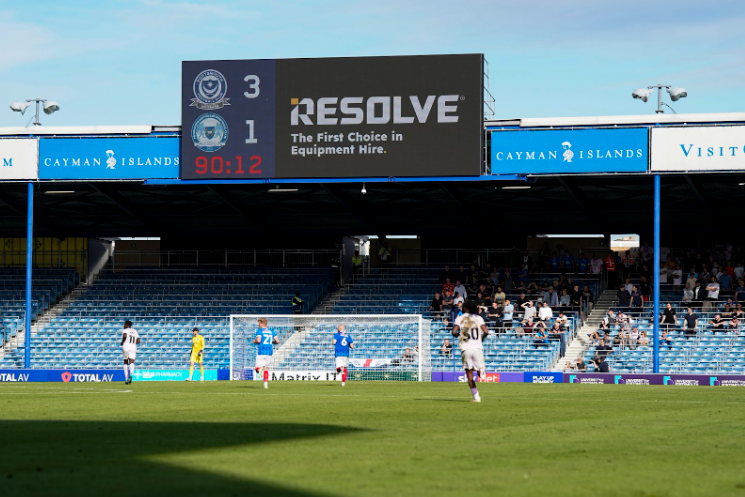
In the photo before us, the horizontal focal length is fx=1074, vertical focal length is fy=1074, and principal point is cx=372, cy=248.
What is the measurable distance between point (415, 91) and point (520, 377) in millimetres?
10897

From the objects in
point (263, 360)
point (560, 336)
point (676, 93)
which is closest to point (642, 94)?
point (676, 93)

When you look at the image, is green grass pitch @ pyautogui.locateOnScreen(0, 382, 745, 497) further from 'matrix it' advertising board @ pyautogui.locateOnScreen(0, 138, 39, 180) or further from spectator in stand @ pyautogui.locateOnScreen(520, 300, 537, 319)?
'matrix it' advertising board @ pyautogui.locateOnScreen(0, 138, 39, 180)

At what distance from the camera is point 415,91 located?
128ft

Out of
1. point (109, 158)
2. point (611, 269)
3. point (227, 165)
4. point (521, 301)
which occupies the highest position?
point (109, 158)

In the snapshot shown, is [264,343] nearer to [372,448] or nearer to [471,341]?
[471,341]

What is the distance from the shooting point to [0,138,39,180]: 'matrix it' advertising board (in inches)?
1625

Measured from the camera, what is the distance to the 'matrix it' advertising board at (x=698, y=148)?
37.0 meters

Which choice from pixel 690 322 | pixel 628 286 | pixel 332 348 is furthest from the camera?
pixel 628 286

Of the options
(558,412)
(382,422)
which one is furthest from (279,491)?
(558,412)

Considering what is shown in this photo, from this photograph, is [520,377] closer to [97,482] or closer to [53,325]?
[53,325]

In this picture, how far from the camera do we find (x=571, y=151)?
125 feet

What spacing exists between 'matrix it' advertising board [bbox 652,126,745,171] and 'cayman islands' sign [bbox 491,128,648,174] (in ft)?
1.90

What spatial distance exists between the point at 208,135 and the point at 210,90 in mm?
1663

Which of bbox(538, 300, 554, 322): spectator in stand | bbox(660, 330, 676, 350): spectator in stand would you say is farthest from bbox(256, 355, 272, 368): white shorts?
bbox(660, 330, 676, 350): spectator in stand
